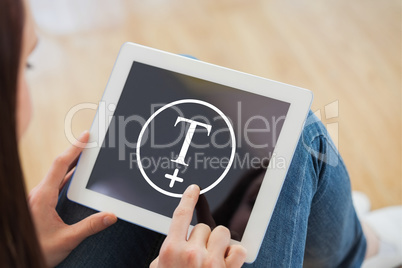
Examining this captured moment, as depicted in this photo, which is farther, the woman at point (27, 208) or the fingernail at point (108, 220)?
the fingernail at point (108, 220)

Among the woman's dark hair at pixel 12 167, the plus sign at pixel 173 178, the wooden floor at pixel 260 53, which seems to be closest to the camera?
the woman's dark hair at pixel 12 167

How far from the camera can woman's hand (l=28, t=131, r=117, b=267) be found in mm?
587

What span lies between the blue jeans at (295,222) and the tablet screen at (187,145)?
7 cm

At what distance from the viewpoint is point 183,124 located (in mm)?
617

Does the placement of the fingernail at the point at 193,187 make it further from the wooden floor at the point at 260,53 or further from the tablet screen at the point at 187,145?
the wooden floor at the point at 260,53

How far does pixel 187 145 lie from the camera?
0.61 metres

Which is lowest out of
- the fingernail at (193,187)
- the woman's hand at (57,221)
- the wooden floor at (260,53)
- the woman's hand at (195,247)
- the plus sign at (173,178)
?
the woman's hand at (57,221)

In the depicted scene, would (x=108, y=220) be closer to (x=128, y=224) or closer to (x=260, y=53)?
(x=128, y=224)

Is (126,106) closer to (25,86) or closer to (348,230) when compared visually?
(25,86)

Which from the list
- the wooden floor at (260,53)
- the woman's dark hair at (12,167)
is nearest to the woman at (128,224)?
the woman's dark hair at (12,167)

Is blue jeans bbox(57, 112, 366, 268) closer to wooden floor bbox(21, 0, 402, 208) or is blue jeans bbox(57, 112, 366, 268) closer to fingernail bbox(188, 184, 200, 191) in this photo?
fingernail bbox(188, 184, 200, 191)

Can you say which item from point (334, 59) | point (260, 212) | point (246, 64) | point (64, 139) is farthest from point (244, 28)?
point (260, 212)

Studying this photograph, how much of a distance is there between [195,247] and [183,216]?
42 millimetres

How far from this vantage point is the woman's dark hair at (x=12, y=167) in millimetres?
358
